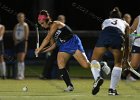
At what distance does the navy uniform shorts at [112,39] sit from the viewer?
13.5 metres

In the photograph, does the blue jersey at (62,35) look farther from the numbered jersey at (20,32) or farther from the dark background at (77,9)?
the dark background at (77,9)

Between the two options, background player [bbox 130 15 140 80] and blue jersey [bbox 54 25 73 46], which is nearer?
blue jersey [bbox 54 25 73 46]

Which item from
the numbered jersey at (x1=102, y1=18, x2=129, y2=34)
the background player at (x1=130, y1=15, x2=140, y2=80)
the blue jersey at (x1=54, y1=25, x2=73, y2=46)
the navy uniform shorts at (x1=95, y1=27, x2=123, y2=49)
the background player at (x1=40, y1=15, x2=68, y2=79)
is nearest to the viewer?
the navy uniform shorts at (x1=95, y1=27, x2=123, y2=49)

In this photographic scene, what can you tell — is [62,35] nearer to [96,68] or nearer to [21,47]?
[96,68]

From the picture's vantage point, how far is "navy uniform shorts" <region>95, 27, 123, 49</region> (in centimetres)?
1352

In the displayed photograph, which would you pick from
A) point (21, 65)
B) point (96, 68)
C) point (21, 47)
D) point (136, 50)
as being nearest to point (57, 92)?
point (96, 68)

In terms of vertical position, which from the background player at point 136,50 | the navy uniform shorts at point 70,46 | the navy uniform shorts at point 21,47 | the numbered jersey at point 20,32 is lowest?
the navy uniform shorts at point 21,47

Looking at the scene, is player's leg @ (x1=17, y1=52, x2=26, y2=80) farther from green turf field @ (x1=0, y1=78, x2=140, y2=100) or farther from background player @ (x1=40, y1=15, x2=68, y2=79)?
green turf field @ (x1=0, y1=78, x2=140, y2=100)

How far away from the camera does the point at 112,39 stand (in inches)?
533

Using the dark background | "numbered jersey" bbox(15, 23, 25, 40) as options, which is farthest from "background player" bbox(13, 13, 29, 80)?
the dark background

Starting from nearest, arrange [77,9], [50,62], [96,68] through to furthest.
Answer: [96,68], [50,62], [77,9]

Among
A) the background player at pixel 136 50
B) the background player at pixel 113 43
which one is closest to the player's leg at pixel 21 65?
the background player at pixel 136 50

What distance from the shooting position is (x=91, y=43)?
26.5m

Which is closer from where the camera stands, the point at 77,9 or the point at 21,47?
the point at 21,47
